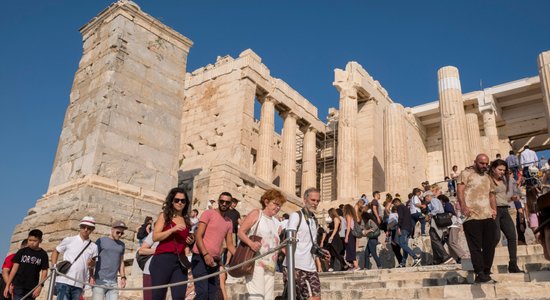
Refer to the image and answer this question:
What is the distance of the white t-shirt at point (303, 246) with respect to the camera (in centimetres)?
504

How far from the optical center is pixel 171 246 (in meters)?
4.89

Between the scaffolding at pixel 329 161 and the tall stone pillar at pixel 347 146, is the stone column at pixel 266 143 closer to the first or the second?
the tall stone pillar at pixel 347 146

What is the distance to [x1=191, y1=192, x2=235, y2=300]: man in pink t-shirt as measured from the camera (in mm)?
4906

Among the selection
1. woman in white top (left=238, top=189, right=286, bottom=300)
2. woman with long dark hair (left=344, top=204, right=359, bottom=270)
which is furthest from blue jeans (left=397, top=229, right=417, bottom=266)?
woman in white top (left=238, top=189, right=286, bottom=300)

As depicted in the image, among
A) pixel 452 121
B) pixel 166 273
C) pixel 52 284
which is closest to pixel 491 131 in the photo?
pixel 452 121

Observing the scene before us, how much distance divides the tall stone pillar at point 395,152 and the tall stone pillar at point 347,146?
1611 mm

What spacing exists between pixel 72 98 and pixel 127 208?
13.3 feet

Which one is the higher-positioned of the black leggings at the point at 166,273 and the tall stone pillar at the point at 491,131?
the tall stone pillar at the point at 491,131

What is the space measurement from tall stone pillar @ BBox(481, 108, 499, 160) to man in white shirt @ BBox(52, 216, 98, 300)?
23.9m

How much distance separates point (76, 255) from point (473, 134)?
24.5m

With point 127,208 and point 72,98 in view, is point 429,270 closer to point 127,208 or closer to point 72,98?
point 127,208

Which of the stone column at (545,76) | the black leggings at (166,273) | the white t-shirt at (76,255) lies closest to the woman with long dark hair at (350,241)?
the white t-shirt at (76,255)

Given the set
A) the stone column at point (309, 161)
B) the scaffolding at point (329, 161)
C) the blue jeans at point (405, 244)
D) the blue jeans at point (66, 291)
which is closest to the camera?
the blue jeans at point (66, 291)

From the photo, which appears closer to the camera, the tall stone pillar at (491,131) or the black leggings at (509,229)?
the black leggings at (509,229)
